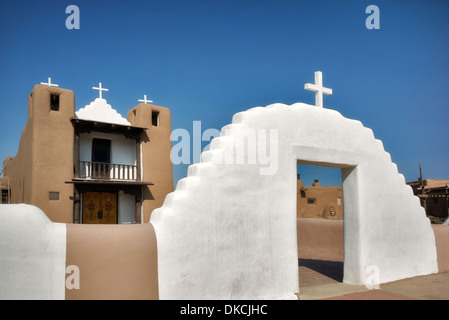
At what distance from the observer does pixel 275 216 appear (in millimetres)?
6039

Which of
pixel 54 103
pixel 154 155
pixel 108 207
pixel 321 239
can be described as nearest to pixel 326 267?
pixel 321 239

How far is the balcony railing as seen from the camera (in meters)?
15.1

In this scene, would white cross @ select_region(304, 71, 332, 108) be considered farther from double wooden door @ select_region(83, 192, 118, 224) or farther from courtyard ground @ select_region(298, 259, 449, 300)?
double wooden door @ select_region(83, 192, 118, 224)

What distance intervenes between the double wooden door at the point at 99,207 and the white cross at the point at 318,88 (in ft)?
37.3

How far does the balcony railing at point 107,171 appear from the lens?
15148mm

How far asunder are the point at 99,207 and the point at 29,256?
12.0 metres

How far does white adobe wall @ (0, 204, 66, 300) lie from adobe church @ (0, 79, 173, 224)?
1009 centimetres

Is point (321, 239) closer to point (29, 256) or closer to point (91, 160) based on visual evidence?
point (91, 160)

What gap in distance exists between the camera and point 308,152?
6.63m

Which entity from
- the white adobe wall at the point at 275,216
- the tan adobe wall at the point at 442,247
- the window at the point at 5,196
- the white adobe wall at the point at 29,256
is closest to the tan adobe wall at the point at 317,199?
the tan adobe wall at the point at 442,247

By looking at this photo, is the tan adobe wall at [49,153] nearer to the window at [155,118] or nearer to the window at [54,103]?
the window at [54,103]

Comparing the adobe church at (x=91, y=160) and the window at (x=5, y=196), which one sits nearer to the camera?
the adobe church at (x=91, y=160)
